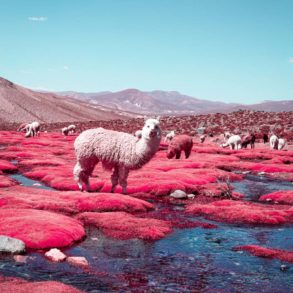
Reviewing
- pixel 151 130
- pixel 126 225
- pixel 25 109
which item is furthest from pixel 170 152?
pixel 25 109

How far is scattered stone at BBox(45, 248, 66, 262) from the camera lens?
8.51m

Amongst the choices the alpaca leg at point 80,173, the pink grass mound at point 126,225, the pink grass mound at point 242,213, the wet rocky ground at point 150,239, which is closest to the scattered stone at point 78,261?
the wet rocky ground at point 150,239

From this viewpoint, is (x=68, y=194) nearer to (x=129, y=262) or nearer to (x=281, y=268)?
(x=129, y=262)

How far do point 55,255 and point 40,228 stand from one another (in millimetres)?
1584

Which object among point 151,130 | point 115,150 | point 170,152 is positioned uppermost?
point 151,130

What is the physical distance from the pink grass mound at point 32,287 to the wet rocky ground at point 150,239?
0.02 meters

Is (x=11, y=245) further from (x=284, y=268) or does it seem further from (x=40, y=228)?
(x=284, y=268)

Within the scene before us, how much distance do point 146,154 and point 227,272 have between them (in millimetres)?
7323

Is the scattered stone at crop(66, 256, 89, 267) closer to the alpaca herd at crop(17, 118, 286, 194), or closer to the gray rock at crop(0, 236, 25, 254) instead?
the gray rock at crop(0, 236, 25, 254)

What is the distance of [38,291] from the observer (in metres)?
6.66

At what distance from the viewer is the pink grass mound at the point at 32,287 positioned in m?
6.68

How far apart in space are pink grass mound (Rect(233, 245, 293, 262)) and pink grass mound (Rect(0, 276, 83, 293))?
4.98m

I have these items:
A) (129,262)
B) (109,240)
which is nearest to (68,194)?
(109,240)

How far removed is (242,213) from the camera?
44.8 feet
